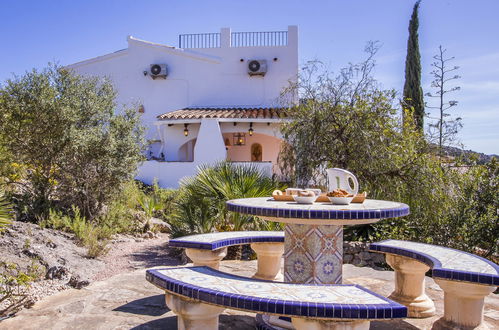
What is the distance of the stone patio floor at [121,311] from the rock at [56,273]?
605 millimetres

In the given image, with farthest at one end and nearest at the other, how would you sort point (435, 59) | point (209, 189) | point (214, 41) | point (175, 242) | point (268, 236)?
point (214, 41)
point (435, 59)
point (209, 189)
point (268, 236)
point (175, 242)

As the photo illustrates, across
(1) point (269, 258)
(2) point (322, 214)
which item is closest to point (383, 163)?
(1) point (269, 258)

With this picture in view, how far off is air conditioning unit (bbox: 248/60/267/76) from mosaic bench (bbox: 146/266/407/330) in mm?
18049

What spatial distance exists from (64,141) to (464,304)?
332 inches

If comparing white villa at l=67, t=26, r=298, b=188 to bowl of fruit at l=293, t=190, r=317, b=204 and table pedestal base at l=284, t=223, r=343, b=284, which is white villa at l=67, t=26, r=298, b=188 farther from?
table pedestal base at l=284, t=223, r=343, b=284

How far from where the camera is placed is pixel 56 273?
639cm

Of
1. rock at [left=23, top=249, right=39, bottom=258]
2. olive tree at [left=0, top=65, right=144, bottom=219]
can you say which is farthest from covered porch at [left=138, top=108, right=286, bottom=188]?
rock at [left=23, top=249, right=39, bottom=258]

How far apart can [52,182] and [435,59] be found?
43.6 feet

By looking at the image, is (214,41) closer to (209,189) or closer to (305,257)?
(209,189)

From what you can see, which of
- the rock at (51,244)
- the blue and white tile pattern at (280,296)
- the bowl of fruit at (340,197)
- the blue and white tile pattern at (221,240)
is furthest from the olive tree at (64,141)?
the blue and white tile pattern at (280,296)

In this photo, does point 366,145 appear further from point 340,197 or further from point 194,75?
point 194,75

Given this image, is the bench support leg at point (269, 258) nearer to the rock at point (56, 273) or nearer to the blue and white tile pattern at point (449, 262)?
the blue and white tile pattern at point (449, 262)

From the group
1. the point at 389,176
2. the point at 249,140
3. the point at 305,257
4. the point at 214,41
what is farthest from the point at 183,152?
the point at 305,257

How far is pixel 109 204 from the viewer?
10742 mm
